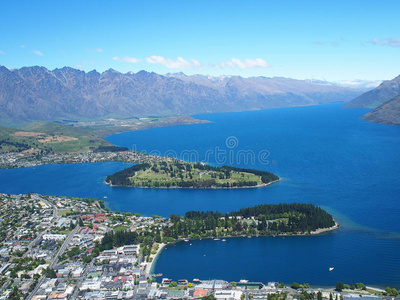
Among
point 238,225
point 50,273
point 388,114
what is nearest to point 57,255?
point 50,273

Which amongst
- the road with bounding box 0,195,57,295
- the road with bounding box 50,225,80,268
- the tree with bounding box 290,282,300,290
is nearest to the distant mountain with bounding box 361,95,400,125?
the road with bounding box 0,195,57,295

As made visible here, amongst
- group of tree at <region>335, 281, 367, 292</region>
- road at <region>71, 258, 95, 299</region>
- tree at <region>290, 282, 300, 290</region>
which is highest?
group of tree at <region>335, 281, 367, 292</region>

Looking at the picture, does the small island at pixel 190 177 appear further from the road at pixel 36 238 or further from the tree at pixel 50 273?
the tree at pixel 50 273

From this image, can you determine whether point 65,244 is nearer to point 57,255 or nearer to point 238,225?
point 57,255

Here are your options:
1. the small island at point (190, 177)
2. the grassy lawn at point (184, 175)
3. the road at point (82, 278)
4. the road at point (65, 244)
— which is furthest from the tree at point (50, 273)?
the grassy lawn at point (184, 175)

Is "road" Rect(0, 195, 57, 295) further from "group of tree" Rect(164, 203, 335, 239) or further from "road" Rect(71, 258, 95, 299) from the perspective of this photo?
"group of tree" Rect(164, 203, 335, 239)
